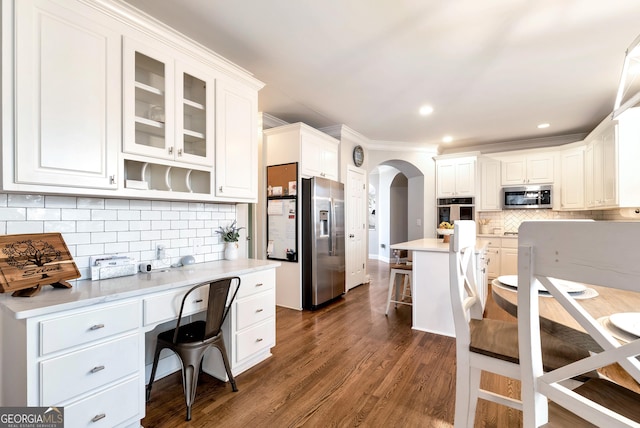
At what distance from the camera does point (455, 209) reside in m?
5.55

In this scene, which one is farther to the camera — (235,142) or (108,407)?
(235,142)

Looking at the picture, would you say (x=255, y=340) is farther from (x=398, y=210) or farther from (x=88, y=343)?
(x=398, y=210)

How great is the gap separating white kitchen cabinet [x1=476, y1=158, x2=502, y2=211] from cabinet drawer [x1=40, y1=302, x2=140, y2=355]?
564cm

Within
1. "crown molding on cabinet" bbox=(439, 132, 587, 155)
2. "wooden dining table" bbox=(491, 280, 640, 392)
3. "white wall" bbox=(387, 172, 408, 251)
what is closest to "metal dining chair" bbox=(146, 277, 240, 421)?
"wooden dining table" bbox=(491, 280, 640, 392)

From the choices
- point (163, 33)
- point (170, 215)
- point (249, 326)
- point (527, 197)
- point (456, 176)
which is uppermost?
point (163, 33)

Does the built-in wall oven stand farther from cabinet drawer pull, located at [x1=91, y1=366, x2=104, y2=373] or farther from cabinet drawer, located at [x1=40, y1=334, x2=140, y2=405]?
cabinet drawer pull, located at [x1=91, y1=366, x2=104, y2=373]

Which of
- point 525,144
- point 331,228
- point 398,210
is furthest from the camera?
point 398,210

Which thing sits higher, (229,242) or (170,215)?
(170,215)

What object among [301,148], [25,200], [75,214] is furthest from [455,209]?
[25,200]

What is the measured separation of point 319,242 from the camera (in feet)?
12.5

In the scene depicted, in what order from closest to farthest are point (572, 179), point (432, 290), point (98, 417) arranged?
1. point (98, 417)
2. point (432, 290)
3. point (572, 179)

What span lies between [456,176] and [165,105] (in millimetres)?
5112

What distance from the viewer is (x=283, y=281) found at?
12.9ft

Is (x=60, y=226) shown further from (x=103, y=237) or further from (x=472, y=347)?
(x=472, y=347)
